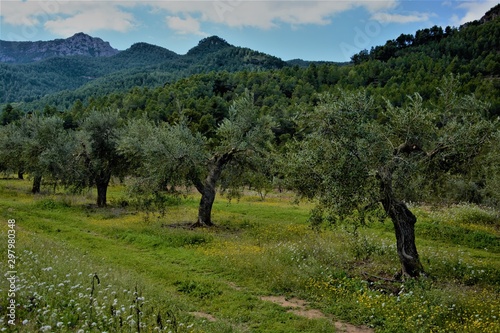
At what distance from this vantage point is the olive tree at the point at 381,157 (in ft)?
47.6

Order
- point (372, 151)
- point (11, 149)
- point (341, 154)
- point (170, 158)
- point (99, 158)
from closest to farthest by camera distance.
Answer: point (341, 154) → point (372, 151) → point (170, 158) → point (99, 158) → point (11, 149)

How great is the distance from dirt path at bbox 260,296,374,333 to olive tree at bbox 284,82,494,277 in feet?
12.7

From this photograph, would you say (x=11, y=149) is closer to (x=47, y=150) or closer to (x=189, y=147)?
(x=47, y=150)

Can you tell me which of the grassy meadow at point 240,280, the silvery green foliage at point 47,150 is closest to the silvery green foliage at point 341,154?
the grassy meadow at point 240,280

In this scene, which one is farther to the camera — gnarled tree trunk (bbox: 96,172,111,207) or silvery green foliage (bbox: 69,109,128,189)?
gnarled tree trunk (bbox: 96,172,111,207)

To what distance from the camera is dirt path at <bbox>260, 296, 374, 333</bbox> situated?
1146 centimetres

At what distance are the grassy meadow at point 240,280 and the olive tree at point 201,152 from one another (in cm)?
339

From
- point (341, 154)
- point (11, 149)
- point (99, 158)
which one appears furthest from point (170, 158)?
point (11, 149)

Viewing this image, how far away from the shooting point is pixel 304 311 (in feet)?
41.9

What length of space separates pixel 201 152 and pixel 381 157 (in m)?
15.6

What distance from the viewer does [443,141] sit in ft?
53.3

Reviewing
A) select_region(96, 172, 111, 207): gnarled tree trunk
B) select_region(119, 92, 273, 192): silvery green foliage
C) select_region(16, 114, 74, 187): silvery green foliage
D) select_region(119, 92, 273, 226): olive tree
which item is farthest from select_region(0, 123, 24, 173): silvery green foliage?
select_region(119, 92, 273, 226): olive tree

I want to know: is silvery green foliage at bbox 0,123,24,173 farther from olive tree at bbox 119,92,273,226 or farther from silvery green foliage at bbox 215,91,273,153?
silvery green foliage at bbox 215,91,273,153

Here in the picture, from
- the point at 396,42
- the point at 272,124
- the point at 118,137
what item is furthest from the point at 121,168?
the point at 396,42
